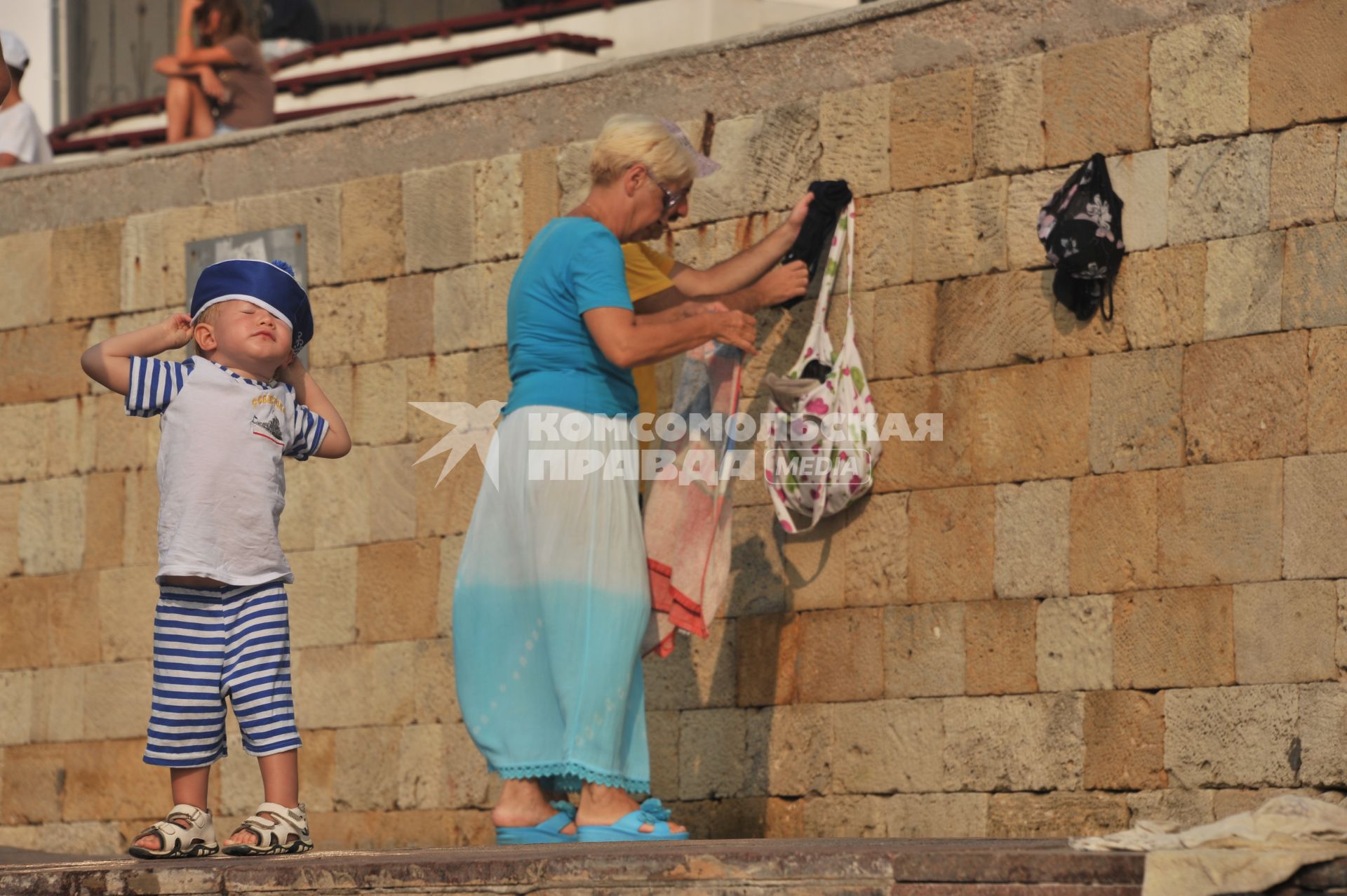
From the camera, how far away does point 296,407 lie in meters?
5.64

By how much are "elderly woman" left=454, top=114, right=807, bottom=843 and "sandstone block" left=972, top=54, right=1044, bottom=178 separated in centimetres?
122

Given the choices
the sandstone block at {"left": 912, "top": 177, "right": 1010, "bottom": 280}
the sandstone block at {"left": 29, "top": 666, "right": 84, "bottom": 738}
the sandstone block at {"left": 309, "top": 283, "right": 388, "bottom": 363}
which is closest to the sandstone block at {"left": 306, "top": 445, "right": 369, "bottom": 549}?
the sandstone block at {"left": 309, "top": 283, "right": 388, "bottom": 363}

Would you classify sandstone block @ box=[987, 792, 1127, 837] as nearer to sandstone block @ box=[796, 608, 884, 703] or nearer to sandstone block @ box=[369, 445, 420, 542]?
sandstone block @ box=[796, 608, 884, 703]

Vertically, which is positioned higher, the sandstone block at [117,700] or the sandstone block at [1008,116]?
the sandstone block at [1008,116]

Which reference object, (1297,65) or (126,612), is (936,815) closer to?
(1297,65)

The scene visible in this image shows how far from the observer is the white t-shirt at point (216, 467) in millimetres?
5332

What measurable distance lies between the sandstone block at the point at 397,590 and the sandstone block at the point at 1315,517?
315 cm

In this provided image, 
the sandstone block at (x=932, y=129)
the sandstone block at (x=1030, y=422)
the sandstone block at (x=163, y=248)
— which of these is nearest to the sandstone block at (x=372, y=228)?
the sandstone block at (x=163, y=248)

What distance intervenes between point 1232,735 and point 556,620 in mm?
1956

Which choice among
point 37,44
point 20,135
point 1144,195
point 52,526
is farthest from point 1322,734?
point 37,44

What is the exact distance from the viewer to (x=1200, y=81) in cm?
638

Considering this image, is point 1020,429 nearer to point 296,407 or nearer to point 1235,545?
point 1235,545

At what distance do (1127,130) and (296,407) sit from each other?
8.75 feet

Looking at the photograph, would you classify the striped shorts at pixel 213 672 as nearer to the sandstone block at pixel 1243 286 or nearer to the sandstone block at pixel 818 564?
the sandstone block at pixel 818 564
